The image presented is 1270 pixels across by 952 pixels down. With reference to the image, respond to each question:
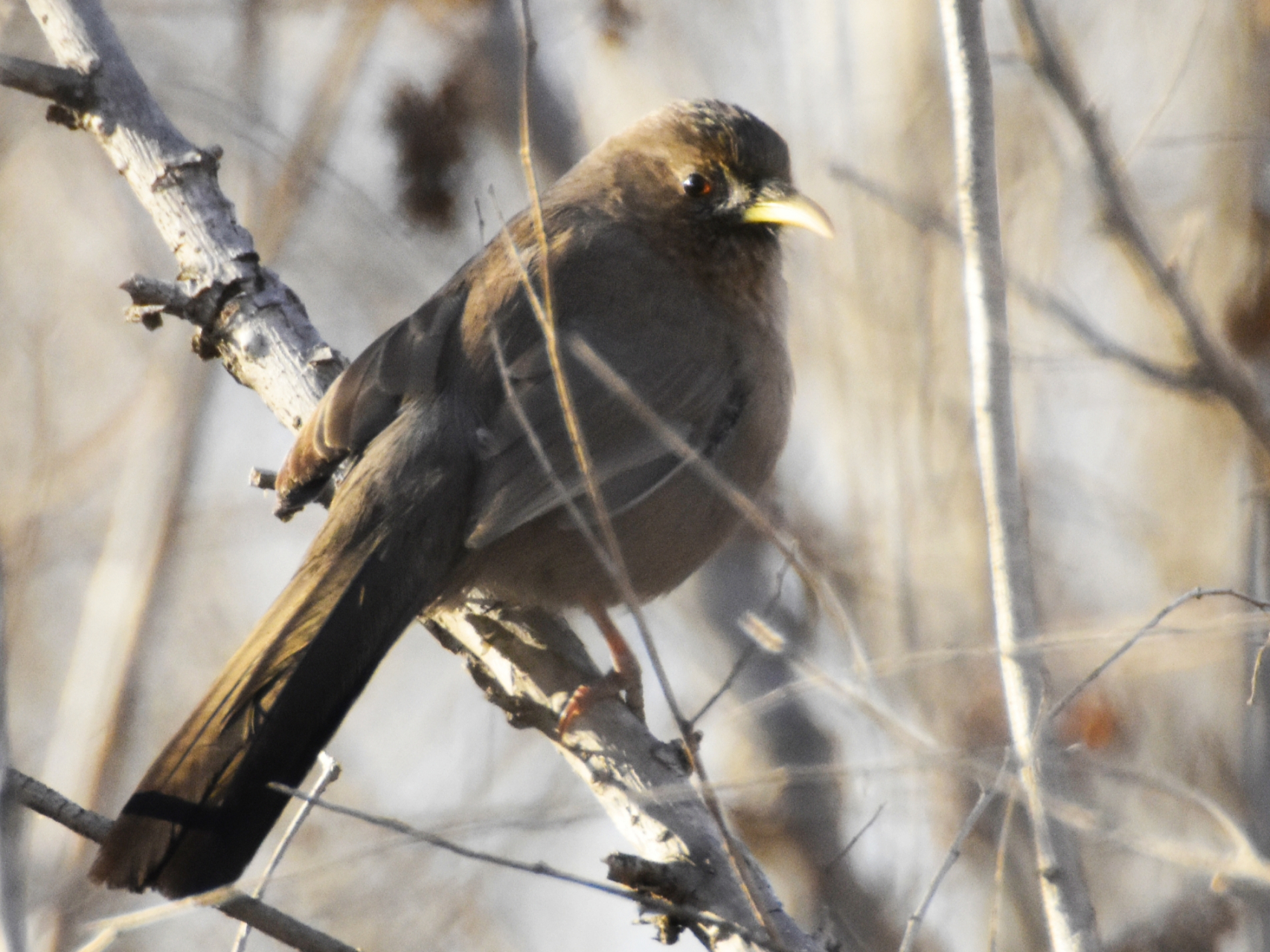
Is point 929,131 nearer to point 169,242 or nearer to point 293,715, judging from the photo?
point 169,242

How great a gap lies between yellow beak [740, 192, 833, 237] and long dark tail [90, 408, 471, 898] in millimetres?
1360

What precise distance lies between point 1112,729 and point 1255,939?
Result: 1006 mm

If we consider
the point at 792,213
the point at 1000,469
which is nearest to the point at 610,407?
the point at 792,213

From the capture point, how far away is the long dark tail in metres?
2.93

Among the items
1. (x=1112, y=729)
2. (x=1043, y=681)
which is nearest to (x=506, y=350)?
(x=1043, y=681)

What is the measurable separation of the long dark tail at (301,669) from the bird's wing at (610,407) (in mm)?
129

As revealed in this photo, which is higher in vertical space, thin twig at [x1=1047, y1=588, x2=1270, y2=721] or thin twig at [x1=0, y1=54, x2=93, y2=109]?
thin twig at [x1=0, y1=54, x2=93, y2=109]

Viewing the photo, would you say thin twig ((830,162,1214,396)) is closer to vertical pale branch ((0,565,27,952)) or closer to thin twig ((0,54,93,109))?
vertical pale branch ((0,565,27,952))

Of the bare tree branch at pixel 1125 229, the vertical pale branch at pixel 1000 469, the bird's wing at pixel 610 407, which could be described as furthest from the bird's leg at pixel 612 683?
the bare tree branch at pixel 1125 229

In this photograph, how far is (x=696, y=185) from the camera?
4652 mm

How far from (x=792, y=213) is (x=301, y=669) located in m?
2.16

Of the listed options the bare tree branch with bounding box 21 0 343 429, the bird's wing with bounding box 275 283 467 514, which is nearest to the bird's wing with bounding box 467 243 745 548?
the bird's wing with bounding box 275 283 467 514

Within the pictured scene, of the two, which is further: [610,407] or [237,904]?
[610,407]

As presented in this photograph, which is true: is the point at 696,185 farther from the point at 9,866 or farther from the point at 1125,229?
the point at 9,866
